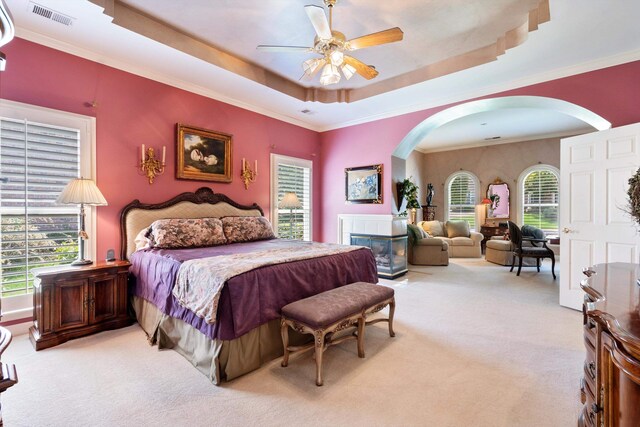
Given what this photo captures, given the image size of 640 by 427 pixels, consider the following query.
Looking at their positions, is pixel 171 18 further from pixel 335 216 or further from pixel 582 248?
pixel 582 248

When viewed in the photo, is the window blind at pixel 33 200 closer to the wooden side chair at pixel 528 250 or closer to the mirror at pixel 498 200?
the wooden side chair at pixel 528 250

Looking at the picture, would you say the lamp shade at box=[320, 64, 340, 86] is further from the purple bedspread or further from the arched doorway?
the arched doorway

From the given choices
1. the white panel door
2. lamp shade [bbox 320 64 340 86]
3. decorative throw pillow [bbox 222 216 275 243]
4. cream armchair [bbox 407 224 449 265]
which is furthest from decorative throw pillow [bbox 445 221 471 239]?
lamp shade [bbox 320 64 340 86]

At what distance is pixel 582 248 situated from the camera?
3.62 metres

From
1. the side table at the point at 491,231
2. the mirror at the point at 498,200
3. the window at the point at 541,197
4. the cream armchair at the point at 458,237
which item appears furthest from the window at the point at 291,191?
the window at the point at 541,197

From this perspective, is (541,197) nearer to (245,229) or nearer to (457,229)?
(457,229)

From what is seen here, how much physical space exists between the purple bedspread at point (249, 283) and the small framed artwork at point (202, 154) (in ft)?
4.64

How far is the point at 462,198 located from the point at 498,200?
0.98 metres

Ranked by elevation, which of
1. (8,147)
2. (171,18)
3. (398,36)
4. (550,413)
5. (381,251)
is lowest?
(550,413)

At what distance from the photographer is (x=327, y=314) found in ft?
7.24

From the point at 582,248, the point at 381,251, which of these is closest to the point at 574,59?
the point at 582,248

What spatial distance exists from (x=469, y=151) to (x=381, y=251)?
539 centimetres

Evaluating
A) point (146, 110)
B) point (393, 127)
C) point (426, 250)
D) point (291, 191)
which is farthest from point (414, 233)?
point (146, 110)

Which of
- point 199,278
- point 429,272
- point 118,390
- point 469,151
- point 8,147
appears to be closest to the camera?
point 118,390
